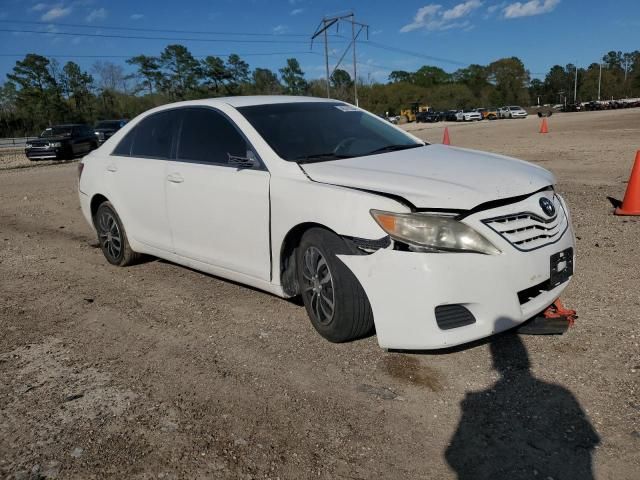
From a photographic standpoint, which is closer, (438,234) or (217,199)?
(438,234)

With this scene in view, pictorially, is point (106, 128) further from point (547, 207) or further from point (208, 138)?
point (547, 207)

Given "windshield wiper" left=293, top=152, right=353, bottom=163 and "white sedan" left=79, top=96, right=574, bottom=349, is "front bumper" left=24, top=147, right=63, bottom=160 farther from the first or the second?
"windshield wiper" left=293, top=152, right=353, bottom=163

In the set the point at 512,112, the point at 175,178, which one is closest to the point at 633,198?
the point at 175,178

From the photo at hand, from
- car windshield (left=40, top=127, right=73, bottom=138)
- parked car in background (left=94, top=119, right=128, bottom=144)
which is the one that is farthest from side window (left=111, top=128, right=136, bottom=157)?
parked car in background (left=94, top=119, right=128, bottom=144)

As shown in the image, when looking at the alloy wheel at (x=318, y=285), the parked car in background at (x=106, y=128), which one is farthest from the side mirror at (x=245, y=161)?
the parked car in background at (x=106, y=128)

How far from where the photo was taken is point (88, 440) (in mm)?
2748

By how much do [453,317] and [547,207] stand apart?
95 cm

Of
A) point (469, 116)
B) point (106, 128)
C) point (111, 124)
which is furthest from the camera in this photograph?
point (469, 116)

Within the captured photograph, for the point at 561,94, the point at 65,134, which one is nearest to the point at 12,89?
the point at 65,134

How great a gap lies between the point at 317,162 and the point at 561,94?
14368 cm

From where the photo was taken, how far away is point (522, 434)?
8.66 ft

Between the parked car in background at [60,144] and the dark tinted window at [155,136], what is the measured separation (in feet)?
64.8

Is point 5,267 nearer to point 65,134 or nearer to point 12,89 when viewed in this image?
point 65,134

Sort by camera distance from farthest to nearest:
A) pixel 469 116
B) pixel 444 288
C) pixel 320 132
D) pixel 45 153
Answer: pixel 469 116
pixel 45 153
pixel 320 132
pixel 444 288
